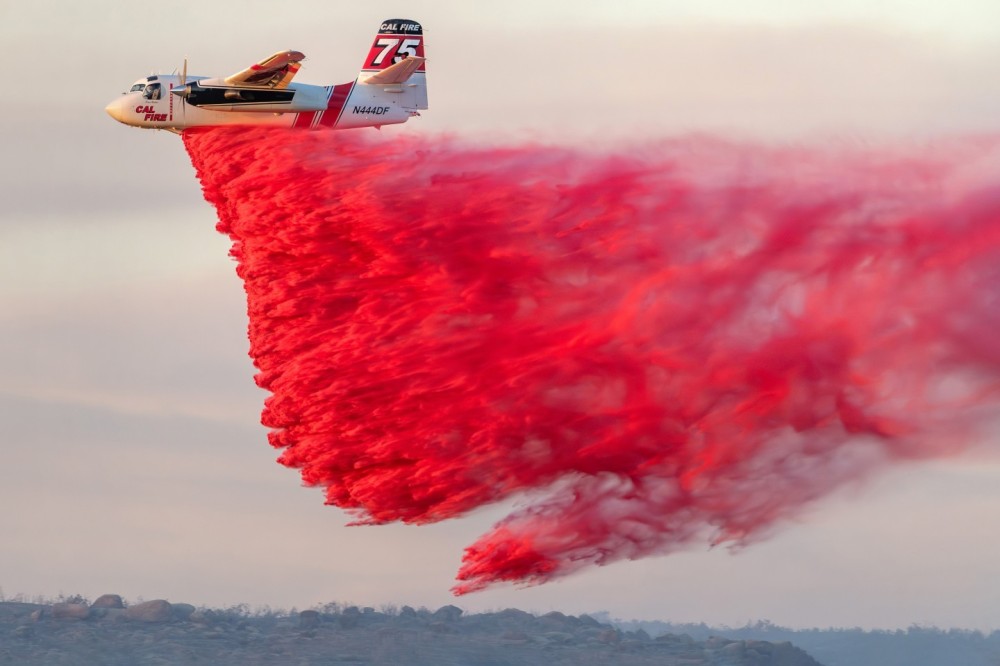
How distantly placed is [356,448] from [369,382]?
2249mm

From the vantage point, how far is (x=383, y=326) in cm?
5091

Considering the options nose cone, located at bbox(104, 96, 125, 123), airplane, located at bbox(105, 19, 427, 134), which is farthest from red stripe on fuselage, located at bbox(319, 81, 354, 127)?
nose cone, located at bbox(104, 96, 125, 123)

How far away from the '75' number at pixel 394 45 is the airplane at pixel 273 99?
4.76ft

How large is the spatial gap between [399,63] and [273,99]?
468 cm

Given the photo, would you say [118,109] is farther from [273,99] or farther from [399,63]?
[399,63]

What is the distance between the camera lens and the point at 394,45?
57875 mm

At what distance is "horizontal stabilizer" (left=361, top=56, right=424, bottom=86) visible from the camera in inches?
2157

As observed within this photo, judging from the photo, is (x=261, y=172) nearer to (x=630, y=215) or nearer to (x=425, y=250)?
(x=425, y=250)

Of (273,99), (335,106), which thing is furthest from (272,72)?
(335,106)

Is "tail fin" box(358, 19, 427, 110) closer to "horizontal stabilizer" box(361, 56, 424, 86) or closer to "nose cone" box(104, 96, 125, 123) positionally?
"horizontal stabilizer" box(361, 56, 424, 86)

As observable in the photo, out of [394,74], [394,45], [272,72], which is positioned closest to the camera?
[272,72]

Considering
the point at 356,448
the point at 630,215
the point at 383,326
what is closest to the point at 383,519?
the point at 356,448

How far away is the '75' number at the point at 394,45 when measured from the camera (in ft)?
189

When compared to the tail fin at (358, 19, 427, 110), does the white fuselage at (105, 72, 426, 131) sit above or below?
below
